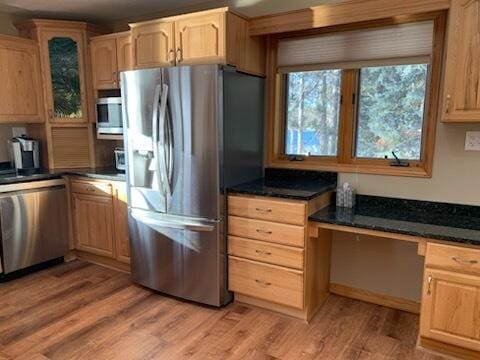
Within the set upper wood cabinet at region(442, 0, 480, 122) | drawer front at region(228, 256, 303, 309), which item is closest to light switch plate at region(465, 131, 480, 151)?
upper wood cabinet at region(442, 0, 480, 122)

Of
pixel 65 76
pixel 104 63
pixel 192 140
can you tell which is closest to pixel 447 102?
pixel 192 140

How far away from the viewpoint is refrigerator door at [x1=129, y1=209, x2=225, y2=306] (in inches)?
103

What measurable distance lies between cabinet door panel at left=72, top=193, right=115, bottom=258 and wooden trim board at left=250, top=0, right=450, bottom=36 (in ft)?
6.62

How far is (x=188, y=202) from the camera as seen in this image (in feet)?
8.58

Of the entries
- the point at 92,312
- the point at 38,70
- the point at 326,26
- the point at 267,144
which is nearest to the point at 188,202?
the point at 267,144

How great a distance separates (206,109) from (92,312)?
66.6 inches

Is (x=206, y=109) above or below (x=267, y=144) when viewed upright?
above

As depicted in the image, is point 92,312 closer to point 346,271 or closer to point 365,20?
point 346,271

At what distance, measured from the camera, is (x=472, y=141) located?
2.32 metres

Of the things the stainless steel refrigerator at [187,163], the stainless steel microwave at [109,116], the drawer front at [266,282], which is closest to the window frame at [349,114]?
the stainless steel refrigerator at [187,163]

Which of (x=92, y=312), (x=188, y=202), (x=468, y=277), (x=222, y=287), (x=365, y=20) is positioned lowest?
(x=92, y=312)

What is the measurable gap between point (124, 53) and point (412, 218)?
9.05 ft

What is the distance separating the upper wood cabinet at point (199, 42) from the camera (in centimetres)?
253

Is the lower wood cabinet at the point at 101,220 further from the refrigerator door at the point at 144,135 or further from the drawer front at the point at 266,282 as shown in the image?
the drawer front at the point at 266,282
